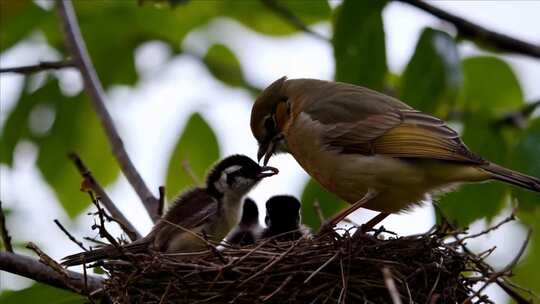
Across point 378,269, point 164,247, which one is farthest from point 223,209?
point 378,269

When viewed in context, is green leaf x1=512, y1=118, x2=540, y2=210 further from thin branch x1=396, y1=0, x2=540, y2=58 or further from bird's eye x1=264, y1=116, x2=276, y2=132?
bird's eye x1=264, y1=116, x2=276, y2=132

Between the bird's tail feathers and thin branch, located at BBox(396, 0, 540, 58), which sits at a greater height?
thin branch, located at BBox(396, 0, 540, 58)

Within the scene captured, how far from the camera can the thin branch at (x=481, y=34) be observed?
681 cm

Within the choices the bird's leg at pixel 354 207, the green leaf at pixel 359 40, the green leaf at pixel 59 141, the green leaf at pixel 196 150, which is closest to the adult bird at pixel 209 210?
the green leaf at pixel 196 150

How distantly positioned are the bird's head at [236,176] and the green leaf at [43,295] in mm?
1521

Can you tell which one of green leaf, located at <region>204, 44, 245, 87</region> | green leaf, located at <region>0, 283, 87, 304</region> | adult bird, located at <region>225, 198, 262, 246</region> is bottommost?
adult bird, located at <region>225, 198, 262, 246</region>

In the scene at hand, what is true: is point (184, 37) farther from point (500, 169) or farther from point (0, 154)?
point (500, 169)

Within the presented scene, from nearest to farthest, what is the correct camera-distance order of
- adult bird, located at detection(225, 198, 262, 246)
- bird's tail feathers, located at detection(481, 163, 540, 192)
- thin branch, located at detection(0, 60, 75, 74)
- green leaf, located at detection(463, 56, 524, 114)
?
bird's tail feathers, located at detection(481, 163, 540, 192), adult bird, located at detection(225, 198, 262, 246), thin branch, located at detection(0, 60, 75, 74), green leaf, located at detection(463, 56, 524, 114)

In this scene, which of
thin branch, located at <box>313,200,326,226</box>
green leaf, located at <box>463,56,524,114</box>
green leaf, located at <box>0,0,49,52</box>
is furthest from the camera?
green leaf, located at <box>463,56,524,114</box>

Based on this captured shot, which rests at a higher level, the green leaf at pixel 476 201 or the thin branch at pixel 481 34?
the thin branch at pixel 481 34

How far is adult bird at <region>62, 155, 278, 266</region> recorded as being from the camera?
660 cm

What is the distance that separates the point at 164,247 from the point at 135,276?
69 cm

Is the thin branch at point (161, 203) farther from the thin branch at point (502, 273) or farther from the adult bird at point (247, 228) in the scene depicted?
the thin branch at point (502, 273)

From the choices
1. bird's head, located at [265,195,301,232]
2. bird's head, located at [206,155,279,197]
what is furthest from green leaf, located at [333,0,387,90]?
bird's head, located at [206,155,279,197]
